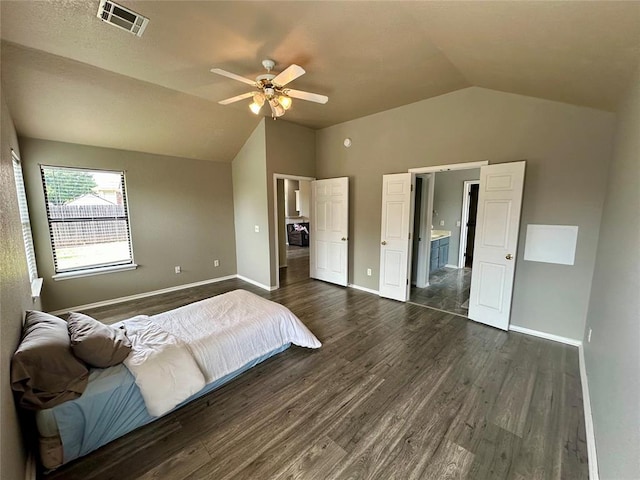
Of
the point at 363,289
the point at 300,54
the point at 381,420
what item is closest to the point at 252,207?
the point at 363,289

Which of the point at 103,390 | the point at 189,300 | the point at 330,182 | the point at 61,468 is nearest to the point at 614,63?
the point at 330,182

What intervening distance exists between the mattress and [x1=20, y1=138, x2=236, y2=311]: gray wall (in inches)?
123

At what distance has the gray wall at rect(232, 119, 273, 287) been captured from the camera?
15.3 feet

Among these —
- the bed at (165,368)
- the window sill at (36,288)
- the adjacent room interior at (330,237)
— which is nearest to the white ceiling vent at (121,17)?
the adjacent room interior at (330,237)

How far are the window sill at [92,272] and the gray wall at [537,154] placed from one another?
15.9 feet

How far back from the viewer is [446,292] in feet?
15.2

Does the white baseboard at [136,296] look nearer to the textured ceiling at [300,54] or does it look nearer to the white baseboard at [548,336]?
the textured ceiling at [300,54]

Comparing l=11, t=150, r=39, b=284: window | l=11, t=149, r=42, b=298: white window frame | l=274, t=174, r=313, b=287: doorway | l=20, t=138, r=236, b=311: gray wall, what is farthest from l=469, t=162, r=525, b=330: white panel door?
l=11, t=150, r=39, b=284: window

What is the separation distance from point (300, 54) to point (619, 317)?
3.23 m

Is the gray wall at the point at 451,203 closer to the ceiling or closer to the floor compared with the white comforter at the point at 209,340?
closer to the ceiling

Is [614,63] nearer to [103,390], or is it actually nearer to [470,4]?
[470,4]

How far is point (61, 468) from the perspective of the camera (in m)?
1.57

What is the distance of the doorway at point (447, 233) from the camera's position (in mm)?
4766

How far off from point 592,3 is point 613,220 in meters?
1.69
